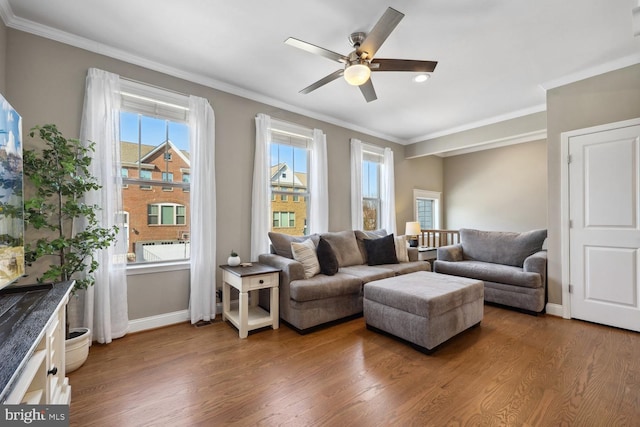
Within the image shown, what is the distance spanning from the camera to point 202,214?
3.07 m

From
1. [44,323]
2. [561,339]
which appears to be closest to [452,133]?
[561,339]

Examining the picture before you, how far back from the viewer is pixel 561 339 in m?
2.66

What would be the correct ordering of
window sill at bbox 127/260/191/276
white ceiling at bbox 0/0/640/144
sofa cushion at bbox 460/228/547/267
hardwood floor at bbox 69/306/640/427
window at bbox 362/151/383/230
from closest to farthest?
hardwood floor at bbox 69/306/640/427 → white ceiling at bbox 0/0/640/144 → window sill at bbox 127/260/191/276 → sofa cushion at bbox 460/228/547/267 → window at bbox 362/151/383/230

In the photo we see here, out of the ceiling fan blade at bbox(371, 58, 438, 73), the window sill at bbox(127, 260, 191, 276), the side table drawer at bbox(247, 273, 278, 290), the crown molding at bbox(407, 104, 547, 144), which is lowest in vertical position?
the side table drawer at bbox(247, 273, 278, 290)

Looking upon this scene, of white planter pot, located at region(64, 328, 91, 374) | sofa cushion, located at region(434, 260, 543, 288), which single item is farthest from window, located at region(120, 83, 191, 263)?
sofa cushion, located at region(434, 260, 543, 288)

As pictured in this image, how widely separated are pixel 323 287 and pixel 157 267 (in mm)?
1743

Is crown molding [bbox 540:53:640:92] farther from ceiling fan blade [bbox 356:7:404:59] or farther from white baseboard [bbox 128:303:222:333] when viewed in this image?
A: white baseboard [bbox 128:303:222:333]

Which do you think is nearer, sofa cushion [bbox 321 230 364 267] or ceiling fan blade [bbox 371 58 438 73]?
ceiling fan blade [bbox 371 58 438 73]

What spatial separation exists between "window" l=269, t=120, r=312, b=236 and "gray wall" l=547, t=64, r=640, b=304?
3047mm

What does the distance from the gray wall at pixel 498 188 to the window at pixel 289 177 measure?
415cm

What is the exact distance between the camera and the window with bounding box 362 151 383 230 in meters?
5.20

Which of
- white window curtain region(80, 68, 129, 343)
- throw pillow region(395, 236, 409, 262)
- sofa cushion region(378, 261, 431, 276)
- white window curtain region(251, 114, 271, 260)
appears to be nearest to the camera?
white window curtain region(80, 68, 129, 343)

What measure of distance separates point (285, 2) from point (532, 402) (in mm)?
3183

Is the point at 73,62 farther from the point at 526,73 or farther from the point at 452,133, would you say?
the point at 452,133
